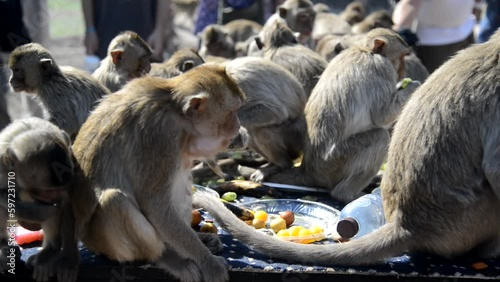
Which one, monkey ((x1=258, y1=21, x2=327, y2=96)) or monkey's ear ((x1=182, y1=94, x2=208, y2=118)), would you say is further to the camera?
monkey ((x1=258, y1=21, x2=327, y2=96))

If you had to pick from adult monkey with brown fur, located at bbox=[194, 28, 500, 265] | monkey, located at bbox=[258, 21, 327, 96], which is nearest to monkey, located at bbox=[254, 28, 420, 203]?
monkey, located at bbox=[258, 21, 327, 96]

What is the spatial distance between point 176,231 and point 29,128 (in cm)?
99

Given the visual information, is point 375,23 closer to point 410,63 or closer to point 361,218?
point 410,63

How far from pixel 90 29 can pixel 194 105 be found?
5.13 m

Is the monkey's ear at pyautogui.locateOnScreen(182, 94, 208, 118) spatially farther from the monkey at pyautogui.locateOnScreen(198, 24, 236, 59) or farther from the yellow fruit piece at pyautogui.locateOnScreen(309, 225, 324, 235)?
the monkey at pyautogui.locateOnScreen(198, 24, 236, 59)

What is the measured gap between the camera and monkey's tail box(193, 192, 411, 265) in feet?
14.4

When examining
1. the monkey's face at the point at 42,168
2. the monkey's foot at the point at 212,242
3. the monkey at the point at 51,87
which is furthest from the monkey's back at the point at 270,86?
the monkey's face at the point at 42,168

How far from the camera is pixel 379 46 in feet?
21.2

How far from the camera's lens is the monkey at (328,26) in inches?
404

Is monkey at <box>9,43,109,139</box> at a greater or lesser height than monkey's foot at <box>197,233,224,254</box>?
greater

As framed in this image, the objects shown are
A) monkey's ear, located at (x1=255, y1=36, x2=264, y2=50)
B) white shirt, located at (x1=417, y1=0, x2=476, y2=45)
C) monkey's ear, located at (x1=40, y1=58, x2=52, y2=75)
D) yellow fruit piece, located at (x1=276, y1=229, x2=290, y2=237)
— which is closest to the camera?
yellow fruit piece, located at (x1=276, y1=229, x2=290, y2=237)

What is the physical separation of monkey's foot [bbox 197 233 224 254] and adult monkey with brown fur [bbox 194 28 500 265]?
0.18 metres

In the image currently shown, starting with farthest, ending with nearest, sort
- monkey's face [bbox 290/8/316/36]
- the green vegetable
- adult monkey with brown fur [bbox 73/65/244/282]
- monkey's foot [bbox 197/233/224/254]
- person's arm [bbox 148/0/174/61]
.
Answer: monkey's face [bbox 290/8/316/36] → person's arm [bbox 148/0/174/61] → the green vegetable → monkey's foot [bbox 197/233/224/254] → adult monkey with brown fur [bbox 73/65/244/282]

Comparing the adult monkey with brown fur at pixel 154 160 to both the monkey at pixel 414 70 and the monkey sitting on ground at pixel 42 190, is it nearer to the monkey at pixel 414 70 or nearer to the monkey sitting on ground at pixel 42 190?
the monkey sitting on ground at pixel 42 190
